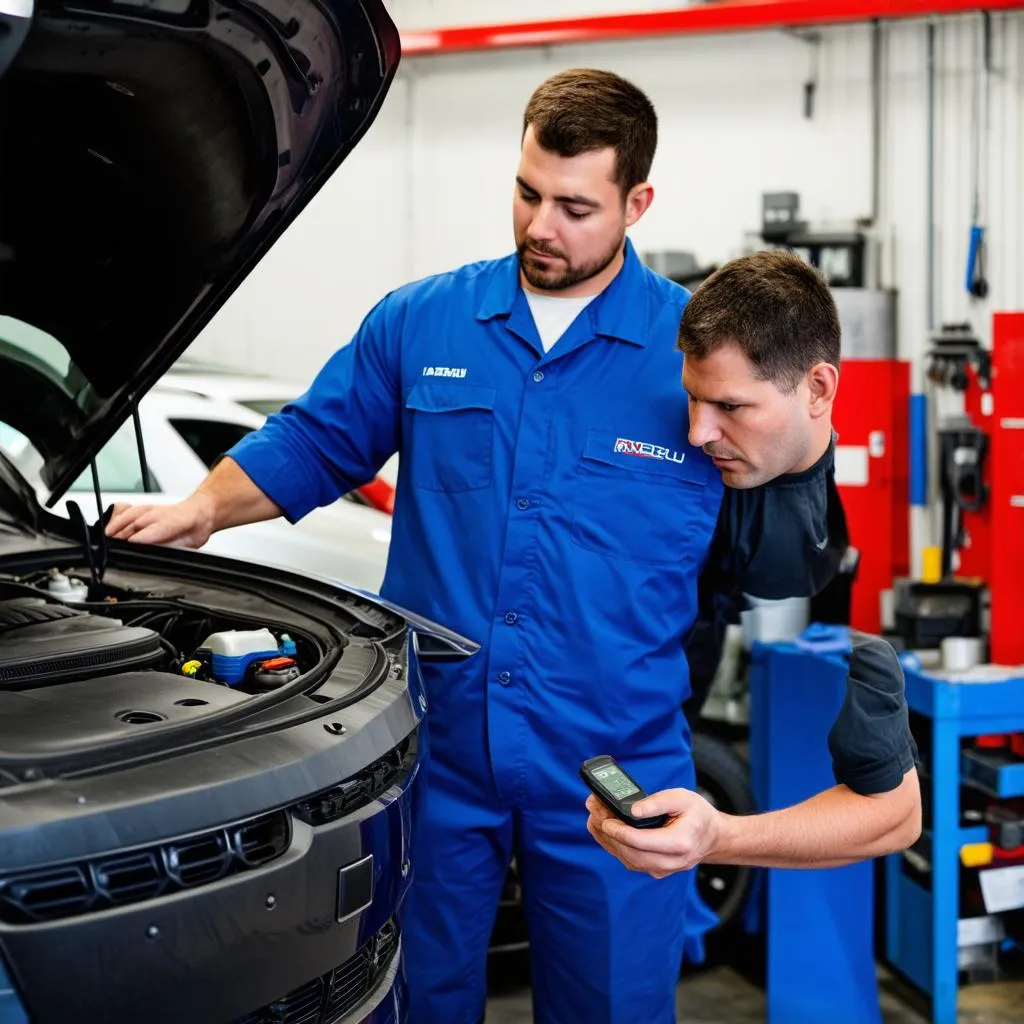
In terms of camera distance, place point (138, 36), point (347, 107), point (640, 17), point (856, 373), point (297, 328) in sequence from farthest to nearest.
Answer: point (297, 328), point (640, 17), point (856, 373), point (347, 107), point (138, 36)

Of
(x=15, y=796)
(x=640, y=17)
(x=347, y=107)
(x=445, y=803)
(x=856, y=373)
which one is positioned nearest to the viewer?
(x=15, y=796)

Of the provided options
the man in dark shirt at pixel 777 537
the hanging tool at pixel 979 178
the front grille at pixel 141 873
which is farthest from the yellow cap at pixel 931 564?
the front grille at pixel 141 873

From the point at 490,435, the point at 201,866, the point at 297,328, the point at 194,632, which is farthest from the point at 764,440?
the point at 297,328

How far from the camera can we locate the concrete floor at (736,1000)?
3.18 meters

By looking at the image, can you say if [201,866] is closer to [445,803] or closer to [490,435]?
[445,803]

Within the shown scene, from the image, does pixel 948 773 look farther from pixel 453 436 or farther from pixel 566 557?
pixel 453 436

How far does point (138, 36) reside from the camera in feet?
5.36

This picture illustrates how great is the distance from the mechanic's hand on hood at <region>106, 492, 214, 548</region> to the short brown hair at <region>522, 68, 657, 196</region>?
79 centimetres

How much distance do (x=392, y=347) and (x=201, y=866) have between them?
1134mm

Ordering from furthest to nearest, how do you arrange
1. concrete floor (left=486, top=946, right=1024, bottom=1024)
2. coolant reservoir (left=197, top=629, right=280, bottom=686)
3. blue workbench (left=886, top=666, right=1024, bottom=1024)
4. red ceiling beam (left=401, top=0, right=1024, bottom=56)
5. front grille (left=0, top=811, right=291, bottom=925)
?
red ceiling beam (left=401, top=0, right=1024, bottom=56) < concrete floor (left=486, top=946, right=1024, bottom=1024) < blue workbench (left=886, top=666, right=1024, bottom=1024) < coolant reservoir (left=197, top=629, right=280, bottom=686) < front grille (left=0, top=811, right=291, bottom=925)

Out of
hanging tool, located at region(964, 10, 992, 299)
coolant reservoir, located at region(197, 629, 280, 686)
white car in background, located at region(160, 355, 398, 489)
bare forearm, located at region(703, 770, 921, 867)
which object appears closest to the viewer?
bare forearm, located at region(703, 770, 921, 867)

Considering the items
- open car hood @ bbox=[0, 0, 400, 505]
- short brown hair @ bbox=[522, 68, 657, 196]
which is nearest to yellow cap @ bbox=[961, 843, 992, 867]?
short brown hair @ bbox=[522, 68, 657, 196]

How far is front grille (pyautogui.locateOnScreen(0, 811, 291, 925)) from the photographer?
1.22 m

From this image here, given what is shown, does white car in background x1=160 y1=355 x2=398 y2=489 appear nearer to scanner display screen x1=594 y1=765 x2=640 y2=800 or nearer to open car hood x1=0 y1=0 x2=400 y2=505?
open car hood x1=0 y1=0 x2=400 y2=505
